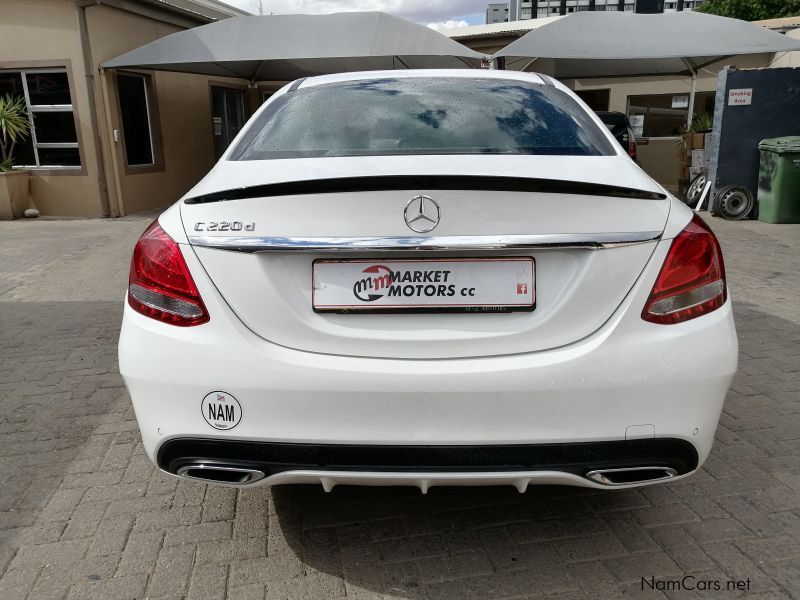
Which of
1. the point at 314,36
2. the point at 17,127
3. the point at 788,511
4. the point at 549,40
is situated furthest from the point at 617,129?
the point at 788,511

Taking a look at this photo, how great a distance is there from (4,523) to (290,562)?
3.84 feet

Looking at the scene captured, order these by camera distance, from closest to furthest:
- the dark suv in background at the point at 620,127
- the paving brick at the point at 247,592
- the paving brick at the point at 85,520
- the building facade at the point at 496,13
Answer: the paving brick at the point at 247,592 → the paving brick at the point at 85,520 → the dark suv in background at the point at 620,127 → the building facade at the point at 496,13

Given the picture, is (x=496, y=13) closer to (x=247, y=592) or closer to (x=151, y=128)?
(x=151, y=128)

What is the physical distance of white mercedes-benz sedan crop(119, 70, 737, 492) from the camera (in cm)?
198

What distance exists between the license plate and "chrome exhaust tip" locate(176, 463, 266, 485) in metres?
0.54

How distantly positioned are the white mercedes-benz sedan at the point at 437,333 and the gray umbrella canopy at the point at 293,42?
10469 mm

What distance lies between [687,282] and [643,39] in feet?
39.6

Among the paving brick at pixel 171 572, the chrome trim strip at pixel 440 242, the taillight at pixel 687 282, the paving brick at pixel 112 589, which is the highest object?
the chrome trim strip at pixel 440 242

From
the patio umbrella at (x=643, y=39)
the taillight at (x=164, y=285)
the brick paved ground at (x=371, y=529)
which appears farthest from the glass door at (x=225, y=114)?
the taillight at (x=164, y=285)

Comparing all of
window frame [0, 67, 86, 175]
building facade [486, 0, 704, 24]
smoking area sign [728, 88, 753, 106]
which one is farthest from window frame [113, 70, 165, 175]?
building facade [486, 0, 704, 24]

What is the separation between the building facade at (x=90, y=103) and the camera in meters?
11.7

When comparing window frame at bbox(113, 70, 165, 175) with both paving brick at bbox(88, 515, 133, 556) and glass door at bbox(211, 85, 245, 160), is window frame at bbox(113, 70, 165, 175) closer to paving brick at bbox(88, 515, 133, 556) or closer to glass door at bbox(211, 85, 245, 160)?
glass door at bbox(211, 85, 245, 160)

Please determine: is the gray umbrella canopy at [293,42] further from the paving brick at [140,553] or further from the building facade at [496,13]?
the building facade at [496,13]

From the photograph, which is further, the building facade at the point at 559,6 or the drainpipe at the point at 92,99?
the building facade at the point at 559,6
